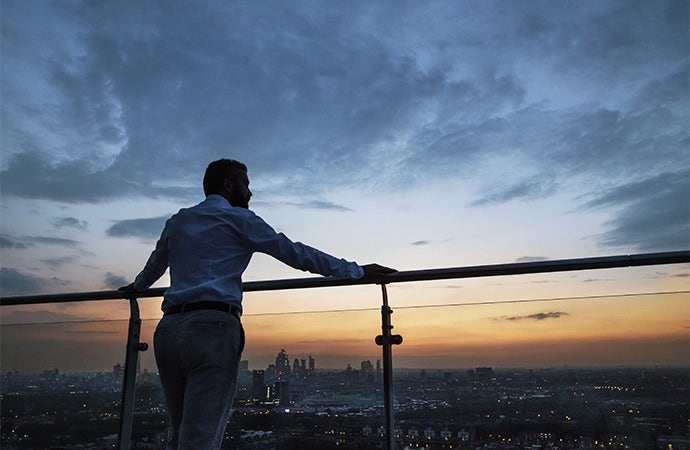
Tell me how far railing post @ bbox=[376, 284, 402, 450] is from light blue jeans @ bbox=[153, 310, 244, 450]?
781 mm

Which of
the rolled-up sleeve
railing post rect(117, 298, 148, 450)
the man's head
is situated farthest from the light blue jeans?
railing post rect(117, 298, 148, 450)

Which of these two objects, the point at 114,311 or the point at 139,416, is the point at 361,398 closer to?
the point at 139,416

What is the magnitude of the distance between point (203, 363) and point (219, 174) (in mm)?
852

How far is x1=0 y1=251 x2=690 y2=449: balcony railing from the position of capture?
7.29 feet

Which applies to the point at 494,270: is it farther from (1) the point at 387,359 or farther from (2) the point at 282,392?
(2) the point at 282,392

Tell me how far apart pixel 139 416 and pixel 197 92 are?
27.5ft

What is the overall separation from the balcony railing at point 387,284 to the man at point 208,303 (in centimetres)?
34

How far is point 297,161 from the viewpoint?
12.5 m

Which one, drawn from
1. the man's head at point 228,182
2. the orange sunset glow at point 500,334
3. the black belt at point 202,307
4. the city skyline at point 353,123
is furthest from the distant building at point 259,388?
the city skyline at point 353,123

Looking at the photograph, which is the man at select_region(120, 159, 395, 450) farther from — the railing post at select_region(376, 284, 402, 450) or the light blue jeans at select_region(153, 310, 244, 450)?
the railing post at select_region(376, 284, 402, 450)

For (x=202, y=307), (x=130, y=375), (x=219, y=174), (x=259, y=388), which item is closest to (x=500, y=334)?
(x=259, y=388)

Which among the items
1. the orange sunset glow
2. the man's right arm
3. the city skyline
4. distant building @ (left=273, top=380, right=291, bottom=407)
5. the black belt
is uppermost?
the city skyline

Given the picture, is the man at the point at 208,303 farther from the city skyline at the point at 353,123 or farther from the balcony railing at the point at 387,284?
the city skyline at the point at 353,123

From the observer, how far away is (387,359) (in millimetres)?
2434
